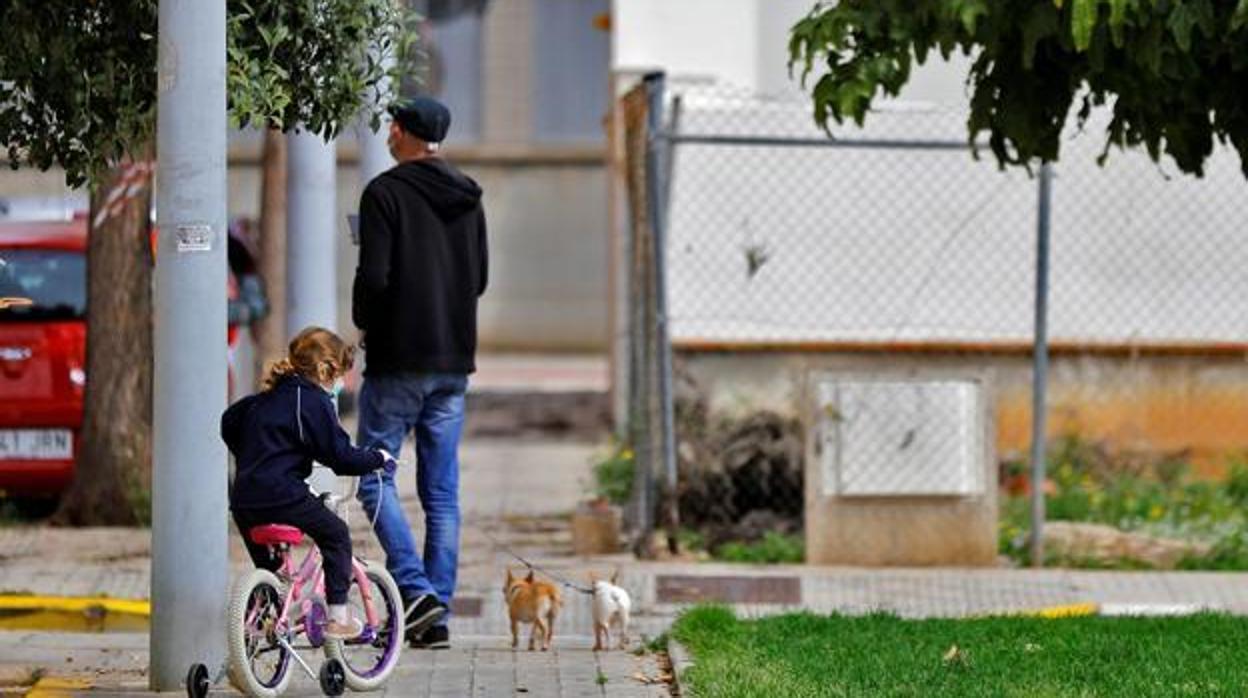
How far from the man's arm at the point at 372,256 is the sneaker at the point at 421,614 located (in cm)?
96

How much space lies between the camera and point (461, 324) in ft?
31.1

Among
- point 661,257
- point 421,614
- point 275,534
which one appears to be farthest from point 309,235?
point 275,534

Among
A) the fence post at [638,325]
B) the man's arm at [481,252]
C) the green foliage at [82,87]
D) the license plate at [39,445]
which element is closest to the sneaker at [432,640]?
the man's arm at [481,252]

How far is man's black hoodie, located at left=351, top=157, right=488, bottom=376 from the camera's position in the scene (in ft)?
30.5

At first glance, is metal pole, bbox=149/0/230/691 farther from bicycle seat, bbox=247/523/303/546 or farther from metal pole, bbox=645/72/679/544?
metal pole, bbox=645/72/679/544

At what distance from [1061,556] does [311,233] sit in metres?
3.64

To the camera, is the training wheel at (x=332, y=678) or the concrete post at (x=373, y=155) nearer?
the training wheel at (x=332, y=678)

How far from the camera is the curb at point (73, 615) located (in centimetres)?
1030

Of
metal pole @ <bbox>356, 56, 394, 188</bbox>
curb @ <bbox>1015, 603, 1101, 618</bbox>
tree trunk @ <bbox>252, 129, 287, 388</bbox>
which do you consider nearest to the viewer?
curb @ <bbox>1015, 603, 1101, 618</bbox>

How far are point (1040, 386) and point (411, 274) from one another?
3.98 m

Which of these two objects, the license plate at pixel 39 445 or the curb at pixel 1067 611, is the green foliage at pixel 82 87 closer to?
the curb at pixel 1067 611

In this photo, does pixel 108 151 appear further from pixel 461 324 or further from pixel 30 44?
pixel 461 324

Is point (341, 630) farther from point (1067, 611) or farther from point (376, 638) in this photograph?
point (1067, 611)

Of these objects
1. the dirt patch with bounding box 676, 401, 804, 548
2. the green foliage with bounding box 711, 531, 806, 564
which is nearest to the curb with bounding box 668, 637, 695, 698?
the green foliage with bounding box 711, 531, 806, 564
